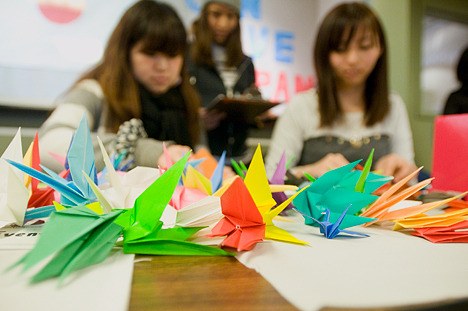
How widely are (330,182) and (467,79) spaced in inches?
68.6

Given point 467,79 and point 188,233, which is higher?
point 188,233

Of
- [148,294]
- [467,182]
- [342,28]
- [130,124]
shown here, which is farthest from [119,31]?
[148,294]

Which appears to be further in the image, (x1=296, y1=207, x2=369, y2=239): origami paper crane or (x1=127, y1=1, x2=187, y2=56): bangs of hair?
(x1=127, y1=1, x2=187, y2=56): bangs of hair

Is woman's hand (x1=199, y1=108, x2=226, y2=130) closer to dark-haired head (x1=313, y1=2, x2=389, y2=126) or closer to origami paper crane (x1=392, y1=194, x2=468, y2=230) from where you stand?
dark-haired head (x1=313, y1=2, x2=389, y2=126)

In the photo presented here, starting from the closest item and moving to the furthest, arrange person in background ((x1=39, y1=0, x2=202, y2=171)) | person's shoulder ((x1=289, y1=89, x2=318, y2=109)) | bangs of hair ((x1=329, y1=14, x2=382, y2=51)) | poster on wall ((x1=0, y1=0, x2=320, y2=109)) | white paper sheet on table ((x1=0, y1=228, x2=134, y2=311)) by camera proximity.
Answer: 1. white paper sheet on table ((x1=0, y1=228, x2=134, y2=311))
2. person in background ((x1=39, y1=0, x2=202, y2=171))
3. bangs of hair ((x1=329, y1=14, x2=382, y2=51))
4. person's shoulder ((x1=289, y1=89, x2=318, y2=109))
5. poster on wall ((x1=0, y1=0, x2=320, y2=109))

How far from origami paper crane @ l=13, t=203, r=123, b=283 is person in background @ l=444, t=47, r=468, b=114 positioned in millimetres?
1690

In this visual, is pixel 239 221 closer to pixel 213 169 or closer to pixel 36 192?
pixel 36 192

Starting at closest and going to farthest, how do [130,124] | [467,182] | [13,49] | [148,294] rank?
[148,294]
[467,182]
[130,124]
[13,49]

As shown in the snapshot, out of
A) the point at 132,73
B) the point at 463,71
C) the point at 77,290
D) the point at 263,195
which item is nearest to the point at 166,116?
the point at 132,73

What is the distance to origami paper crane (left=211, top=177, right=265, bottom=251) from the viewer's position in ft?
0.86

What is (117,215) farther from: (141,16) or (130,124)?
(141,16)

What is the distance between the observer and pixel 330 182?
1.12ft

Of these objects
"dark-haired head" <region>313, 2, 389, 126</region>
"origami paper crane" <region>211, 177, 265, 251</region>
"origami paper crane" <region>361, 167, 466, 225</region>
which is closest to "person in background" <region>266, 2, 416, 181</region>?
"dark-haired head" <region>313, 2, 389, 126</region>

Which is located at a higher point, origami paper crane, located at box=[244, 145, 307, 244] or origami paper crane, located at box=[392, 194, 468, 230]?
origami paper crane, located at box=[244, 145, 307, 244]
